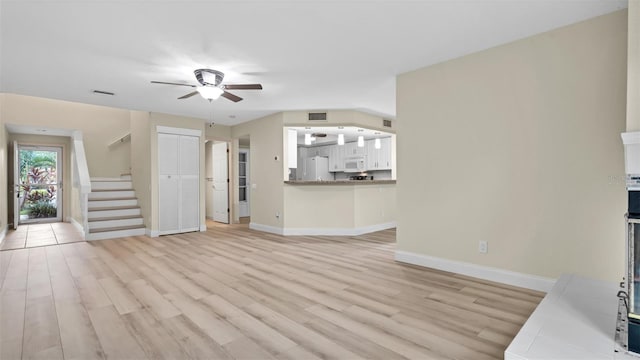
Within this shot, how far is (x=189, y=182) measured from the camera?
6816 mm

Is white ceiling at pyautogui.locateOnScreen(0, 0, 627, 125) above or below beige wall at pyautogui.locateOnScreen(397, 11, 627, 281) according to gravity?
above

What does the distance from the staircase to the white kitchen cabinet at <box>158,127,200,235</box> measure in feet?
2.17

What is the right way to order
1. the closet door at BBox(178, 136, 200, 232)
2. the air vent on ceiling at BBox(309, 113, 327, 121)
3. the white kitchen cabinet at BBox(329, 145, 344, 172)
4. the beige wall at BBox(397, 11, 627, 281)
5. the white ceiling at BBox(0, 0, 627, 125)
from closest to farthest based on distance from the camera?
the white ceiling at BBox(0, 0, 627, 125), the beige wall at BBox(397, 11, 627, 281), the air vent on ceiling at BBox(309, 113, 327, 121), the closet door at BBox(178, 136, 200, 232), the white kitchen cabinet at BBox(329, 145, 344, 172)

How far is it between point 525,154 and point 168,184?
6375 millimetres

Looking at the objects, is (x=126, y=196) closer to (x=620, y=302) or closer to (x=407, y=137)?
(x=407, y=137)

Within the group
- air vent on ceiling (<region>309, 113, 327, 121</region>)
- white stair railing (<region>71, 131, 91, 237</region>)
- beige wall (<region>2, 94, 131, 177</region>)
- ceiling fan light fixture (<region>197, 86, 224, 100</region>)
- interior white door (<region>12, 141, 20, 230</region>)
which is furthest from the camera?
interior white door (<region>12, 141, 20, 230</region>)

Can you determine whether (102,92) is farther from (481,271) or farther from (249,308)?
(481,271)

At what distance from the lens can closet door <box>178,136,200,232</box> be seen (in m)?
6.68

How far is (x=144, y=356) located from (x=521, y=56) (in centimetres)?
418

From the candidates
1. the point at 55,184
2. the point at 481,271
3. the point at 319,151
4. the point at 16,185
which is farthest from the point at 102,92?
the point at 319,151

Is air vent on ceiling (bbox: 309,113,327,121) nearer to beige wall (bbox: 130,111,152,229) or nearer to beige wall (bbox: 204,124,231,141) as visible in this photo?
beige wall (bbox: 204,124,231,141)

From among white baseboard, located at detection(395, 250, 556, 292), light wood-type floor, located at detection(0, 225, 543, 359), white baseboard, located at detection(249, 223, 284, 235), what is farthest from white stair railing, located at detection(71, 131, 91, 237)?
white baseboard, located at detection(395, 250, 556, 292)

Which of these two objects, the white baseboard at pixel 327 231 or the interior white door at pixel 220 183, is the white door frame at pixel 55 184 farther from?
the white baseboard at pixel 327 231

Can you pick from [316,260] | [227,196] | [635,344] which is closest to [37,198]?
[227,196]
